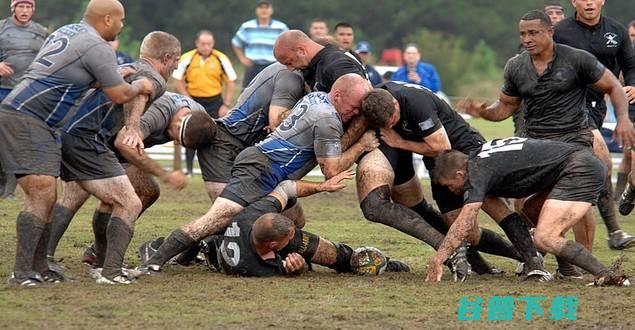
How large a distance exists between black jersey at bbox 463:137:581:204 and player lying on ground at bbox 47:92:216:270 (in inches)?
89.2

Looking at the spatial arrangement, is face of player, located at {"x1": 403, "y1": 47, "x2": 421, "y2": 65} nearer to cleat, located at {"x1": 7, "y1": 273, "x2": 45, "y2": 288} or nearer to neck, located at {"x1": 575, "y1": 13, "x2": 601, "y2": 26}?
neck, located at {"x1": 575, "y1": 13, "x2": 601, "y2": 26}

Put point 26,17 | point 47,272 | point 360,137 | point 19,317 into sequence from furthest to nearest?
point 26,17, point 360,137, point 47,272, point 19,317

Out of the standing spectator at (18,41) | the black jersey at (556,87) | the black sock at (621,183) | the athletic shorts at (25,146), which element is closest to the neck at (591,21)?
the black jersey at (556,87)

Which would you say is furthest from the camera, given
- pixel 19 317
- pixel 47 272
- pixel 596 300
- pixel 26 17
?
pixel 26 17

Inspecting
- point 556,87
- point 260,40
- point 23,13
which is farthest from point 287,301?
point 260,40

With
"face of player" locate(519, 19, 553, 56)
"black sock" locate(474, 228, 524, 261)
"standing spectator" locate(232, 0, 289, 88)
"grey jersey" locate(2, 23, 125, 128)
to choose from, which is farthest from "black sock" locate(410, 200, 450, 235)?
"standing spectator" locate(232, 0, 289, 88)

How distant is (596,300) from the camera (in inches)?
326

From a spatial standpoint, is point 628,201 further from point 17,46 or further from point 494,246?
point 17,46

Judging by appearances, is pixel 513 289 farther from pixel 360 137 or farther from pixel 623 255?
pixel 623 255

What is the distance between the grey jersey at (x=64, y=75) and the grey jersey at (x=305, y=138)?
5.10 feet

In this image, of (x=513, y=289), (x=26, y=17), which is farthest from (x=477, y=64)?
(x=513, y=289)

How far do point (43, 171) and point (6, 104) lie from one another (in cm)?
53

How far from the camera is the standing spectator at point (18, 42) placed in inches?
575

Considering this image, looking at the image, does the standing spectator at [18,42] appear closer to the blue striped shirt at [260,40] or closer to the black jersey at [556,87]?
the blue striped shirt at [260,40]
